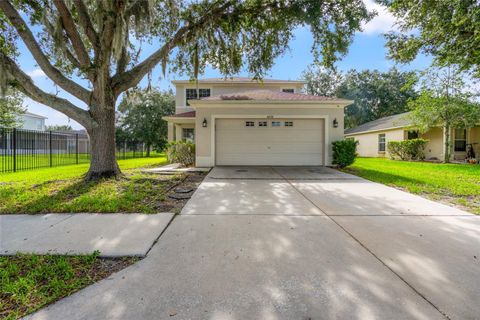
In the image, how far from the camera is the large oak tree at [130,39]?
6.25 meters

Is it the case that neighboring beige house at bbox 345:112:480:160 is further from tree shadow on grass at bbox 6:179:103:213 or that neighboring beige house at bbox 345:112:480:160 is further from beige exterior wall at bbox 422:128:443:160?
tree shadow on grass at bbox 6:179:103:213

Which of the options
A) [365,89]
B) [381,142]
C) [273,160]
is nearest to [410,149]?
[381,142]

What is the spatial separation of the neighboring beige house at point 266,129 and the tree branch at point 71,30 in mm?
4310

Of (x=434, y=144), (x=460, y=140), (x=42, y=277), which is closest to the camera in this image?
(x=42, y=277)

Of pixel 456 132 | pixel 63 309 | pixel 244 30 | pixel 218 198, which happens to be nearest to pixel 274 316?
pixel 63 309

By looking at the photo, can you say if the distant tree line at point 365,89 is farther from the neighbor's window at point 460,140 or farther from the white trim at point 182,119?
the white trim at point 182,119

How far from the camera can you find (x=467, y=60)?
7.25m

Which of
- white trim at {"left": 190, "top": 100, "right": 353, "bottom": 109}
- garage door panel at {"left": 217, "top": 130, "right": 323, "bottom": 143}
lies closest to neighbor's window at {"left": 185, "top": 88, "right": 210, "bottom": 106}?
white trim at {"left": 190, "top": 100, "right": 353, "bottom": 109}

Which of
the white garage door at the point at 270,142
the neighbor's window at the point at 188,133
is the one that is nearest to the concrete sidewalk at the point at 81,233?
the white garage door at the point at 270,142

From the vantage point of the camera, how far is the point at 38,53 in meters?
6.13

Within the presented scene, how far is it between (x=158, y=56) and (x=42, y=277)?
6.88 m

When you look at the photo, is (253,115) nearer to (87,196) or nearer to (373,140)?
(87,196)

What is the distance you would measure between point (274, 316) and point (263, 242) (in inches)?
47.5

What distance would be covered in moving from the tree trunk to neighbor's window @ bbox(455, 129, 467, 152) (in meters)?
20.4
